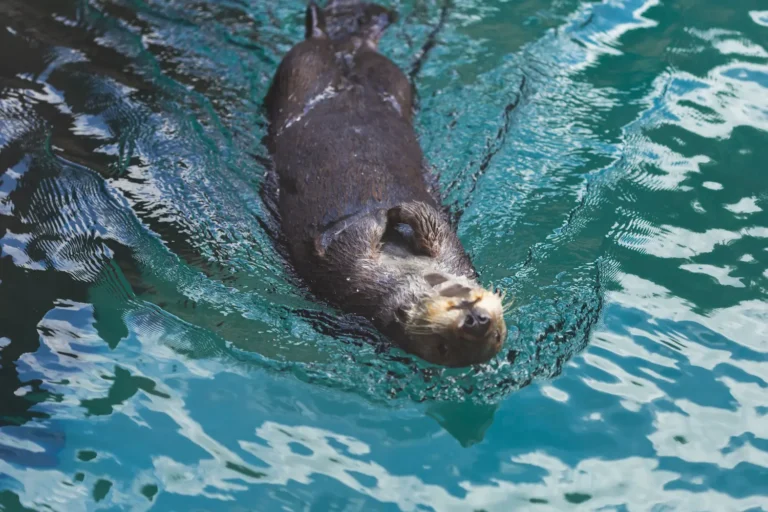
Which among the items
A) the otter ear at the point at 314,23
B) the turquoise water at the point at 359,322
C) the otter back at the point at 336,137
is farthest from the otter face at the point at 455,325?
the otter ear at the point at 314,23

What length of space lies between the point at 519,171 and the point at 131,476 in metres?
3.05

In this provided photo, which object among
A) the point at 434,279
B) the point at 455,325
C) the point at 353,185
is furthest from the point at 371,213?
the point at 455,325

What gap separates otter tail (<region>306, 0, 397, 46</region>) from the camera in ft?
18.7

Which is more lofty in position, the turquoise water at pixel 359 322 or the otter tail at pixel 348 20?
the otter tail at pixel 348 20

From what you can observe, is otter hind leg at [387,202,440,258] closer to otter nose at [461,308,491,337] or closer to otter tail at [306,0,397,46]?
otter nose at [461,308,491,337]

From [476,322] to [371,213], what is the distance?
104cm

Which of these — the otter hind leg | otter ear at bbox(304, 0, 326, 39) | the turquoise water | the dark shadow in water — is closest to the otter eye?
the otter hind leg

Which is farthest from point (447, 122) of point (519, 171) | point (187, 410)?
point (187, 410)

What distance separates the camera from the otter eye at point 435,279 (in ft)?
12.8

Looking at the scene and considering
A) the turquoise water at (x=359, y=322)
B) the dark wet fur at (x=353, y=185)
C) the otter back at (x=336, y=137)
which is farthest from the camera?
the otter back at (x=336, y=137)

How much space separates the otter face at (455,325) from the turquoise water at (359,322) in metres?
0.29

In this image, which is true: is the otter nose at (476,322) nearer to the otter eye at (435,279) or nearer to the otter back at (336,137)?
the otter eye at (435,279)

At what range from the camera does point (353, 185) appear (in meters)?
4.30

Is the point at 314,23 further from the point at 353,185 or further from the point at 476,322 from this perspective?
the point at 476,322
